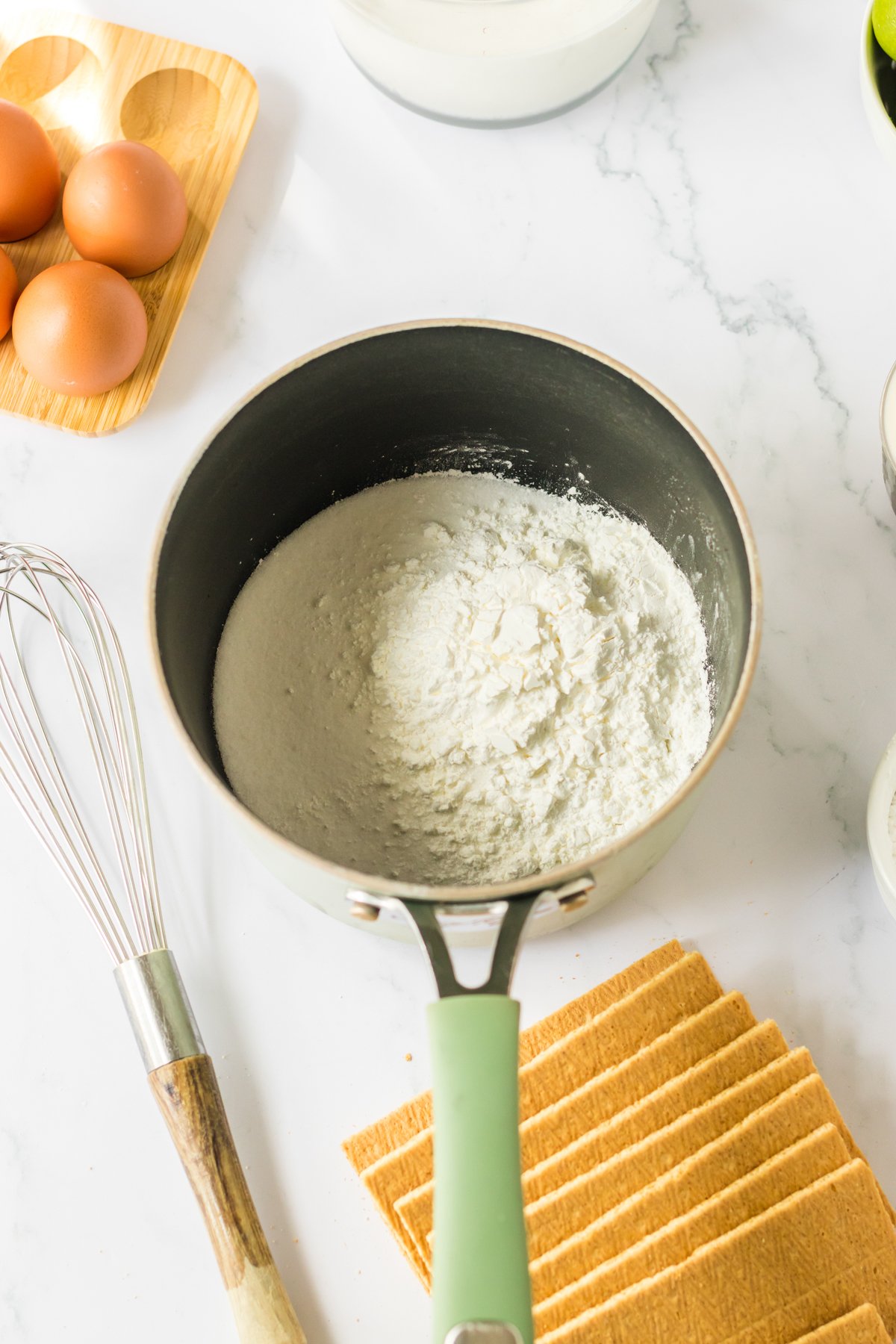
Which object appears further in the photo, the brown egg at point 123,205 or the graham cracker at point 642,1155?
the brown egg at point 123,205

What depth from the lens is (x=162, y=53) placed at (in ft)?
2.81

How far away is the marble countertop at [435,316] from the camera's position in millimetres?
651

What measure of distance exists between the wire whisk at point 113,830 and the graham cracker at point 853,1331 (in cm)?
26

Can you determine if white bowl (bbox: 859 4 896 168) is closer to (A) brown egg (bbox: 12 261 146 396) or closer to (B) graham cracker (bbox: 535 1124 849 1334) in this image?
(A) brown egg (bbox: 12 261 146 396)

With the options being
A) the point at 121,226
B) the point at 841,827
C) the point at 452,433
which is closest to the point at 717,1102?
the point at 841,827

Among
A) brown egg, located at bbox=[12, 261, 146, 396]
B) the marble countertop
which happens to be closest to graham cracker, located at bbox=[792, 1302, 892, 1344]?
the marble countertop

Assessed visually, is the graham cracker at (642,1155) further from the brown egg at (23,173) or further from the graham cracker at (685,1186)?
the brown egg at (23,173)

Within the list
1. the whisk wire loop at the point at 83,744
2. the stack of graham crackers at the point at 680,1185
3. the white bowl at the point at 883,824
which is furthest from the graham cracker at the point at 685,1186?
the whisk wire loop at the point at 83,744

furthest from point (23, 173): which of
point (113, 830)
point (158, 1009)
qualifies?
point (158, 1009)

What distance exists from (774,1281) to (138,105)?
889mm

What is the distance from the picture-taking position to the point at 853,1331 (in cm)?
54

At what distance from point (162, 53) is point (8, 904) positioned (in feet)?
2.09

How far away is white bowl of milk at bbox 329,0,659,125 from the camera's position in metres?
0.73

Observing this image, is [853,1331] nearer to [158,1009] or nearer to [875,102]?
[158,1009]
